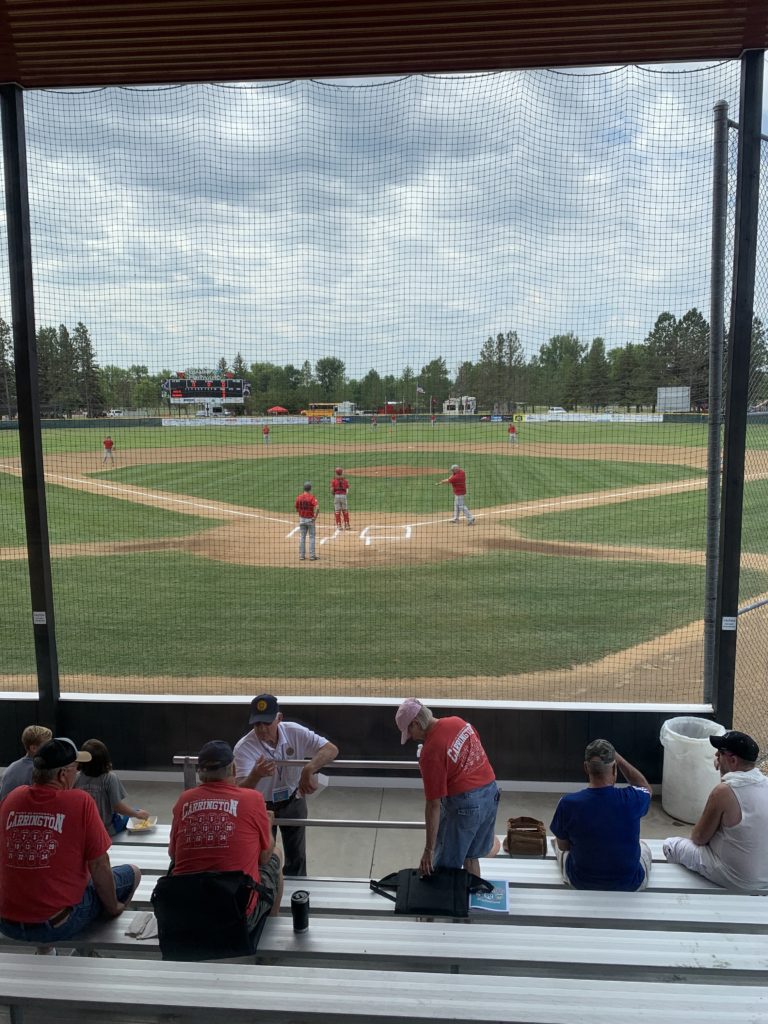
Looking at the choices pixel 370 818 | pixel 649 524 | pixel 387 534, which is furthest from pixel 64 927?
pixel 649 524

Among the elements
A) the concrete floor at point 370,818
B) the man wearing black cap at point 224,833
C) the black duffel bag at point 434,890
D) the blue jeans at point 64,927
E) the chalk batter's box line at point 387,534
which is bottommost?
the concrete floor at point 370,818

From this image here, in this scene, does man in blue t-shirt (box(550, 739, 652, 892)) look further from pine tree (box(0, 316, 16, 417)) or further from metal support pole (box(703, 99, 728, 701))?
pine tree (box(0, 316, 16, 417))

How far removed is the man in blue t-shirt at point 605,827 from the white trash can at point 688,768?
6.59 feet

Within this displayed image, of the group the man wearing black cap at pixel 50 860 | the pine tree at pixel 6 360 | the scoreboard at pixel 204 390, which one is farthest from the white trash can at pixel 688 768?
the scoreboard at pixel 204 390

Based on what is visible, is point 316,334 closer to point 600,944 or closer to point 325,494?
point 600,944

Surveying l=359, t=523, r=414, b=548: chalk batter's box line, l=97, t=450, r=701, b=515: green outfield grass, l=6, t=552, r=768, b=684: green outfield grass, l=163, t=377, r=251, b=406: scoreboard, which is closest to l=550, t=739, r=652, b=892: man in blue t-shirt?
l=6, t=552, r=768, b=684: green outfield grass

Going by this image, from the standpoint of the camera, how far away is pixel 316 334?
9367 mm

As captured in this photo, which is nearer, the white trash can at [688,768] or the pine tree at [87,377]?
the white trash can at [688,768]

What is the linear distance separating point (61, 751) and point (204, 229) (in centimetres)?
633

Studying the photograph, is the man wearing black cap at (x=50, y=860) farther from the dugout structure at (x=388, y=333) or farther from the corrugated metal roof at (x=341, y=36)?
the corrugated metal roof at (x=341, y=36)

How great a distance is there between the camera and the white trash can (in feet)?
16.3

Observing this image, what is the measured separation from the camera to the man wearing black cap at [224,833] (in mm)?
2623

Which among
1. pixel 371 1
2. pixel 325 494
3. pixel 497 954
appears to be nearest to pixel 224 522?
pixel 325 494

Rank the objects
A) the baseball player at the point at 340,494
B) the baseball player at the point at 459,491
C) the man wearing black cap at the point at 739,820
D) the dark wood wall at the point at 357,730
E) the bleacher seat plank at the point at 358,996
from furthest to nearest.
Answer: the baseball player at the point at 459,491 → the baseball player at the point at 340,494 → the dark wood wall at the point at 357,730 → the man wearing black cap at the point at 739,820 → the bleacher seat plank at the point at 358,996
